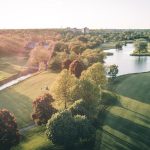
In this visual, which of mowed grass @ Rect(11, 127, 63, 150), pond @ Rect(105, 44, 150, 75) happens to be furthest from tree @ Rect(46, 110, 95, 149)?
pond @ Rect(105, 44, 150, 75)

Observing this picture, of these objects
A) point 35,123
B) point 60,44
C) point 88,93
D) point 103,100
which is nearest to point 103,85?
point 103,100

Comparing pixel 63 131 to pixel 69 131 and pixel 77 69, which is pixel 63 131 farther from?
pixel 77 69

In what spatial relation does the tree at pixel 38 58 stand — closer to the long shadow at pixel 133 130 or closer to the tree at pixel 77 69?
the tree at pixel 77 69

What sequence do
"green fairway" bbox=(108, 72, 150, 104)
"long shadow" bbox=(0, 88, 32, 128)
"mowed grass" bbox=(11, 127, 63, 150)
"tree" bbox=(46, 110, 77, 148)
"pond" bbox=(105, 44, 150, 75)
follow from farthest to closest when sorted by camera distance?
"pond" bbox=(105, 44, 150, 75)
"green fairway" bbox=(108, 72, 150, 104)
"long shadow" bbox=(0, 88, 32, 128)
"mowed grass" bbox=(11, 127, 63, 150)
"tree" bbox=(46, 110, 77, 148)

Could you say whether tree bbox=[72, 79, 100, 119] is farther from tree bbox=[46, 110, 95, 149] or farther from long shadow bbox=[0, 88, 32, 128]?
long shadow bbox=[0, 88, 32, 128]

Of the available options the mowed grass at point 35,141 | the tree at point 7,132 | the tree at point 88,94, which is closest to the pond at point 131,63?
the tree at point 88,94

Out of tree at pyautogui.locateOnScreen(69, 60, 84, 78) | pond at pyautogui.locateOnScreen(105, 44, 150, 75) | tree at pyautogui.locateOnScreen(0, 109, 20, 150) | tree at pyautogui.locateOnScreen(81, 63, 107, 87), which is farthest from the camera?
pond at pyautogui.locateOnScreen(105, 44, 150, 75)

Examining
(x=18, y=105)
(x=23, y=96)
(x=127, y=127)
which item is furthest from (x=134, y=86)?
(x=18, y=105)
